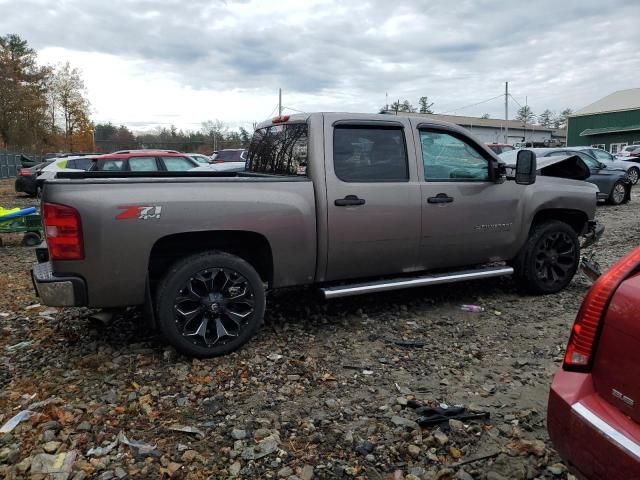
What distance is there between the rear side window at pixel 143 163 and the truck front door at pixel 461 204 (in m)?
9.64

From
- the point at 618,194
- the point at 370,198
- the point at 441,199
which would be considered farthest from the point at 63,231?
the point at 618,194

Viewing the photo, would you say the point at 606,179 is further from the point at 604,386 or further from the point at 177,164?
the point at 604,386

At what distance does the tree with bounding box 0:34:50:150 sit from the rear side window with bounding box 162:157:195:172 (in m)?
31.8

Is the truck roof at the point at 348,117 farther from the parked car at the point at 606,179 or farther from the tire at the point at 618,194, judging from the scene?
the tire at the point at 618,194

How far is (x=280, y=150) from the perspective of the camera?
4.73 metres

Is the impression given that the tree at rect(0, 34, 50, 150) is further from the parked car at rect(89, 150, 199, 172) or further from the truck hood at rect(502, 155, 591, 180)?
the truck hood at rect(502, 155, 591, 180)

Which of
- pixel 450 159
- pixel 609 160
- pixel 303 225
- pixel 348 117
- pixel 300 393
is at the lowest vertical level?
pixel 300 393

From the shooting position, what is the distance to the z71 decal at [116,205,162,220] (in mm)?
3488

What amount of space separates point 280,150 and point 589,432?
3.57 metres

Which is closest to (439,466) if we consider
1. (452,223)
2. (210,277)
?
(210,277)

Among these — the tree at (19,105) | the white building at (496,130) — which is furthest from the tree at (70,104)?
the white building at (496,130)

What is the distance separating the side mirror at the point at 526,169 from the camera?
186 inches

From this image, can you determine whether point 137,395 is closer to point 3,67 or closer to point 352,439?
point 352,439

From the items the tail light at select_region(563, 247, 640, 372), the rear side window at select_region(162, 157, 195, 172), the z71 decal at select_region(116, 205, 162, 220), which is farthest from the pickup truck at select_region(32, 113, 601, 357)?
the rear side window at select_region(162, 157, 195, 172)
